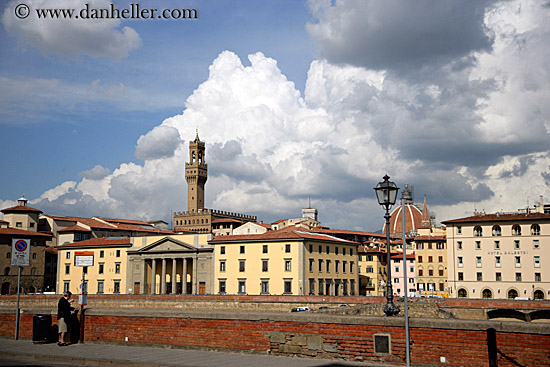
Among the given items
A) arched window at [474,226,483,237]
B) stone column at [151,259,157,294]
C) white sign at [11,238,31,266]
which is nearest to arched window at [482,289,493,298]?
arched window at [474,226,483,237]

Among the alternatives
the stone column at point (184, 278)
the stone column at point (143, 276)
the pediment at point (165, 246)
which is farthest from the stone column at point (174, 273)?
the stone column at point (143, 276)

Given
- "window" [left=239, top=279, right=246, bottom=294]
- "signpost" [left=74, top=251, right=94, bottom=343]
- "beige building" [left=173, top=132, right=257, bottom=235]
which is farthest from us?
"beige building" [left=173, top=132, right=257, bottom=235]

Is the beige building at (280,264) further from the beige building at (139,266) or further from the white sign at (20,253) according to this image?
the white sign at (20,253)

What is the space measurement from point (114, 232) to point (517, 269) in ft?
229

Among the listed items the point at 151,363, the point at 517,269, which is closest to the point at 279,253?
the point at 517,269

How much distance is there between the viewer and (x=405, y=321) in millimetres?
13219

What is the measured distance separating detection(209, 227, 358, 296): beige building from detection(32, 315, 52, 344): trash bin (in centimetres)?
5459

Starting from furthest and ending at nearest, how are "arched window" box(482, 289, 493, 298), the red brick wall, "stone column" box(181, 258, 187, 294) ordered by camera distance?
"stone column" box(181, 258, 187, 294)
"arched window" box(482, 289, 493, 298)
the red brick wall

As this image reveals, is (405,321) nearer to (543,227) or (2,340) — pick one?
(2,340)

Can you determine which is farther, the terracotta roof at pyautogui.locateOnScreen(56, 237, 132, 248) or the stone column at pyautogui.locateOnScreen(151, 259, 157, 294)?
the terracotta roof at pyautogui.locateOnScreen(56, 237, 132, 248)

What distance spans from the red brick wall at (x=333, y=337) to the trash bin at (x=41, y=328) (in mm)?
1278

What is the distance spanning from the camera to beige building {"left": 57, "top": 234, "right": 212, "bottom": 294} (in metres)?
83.6

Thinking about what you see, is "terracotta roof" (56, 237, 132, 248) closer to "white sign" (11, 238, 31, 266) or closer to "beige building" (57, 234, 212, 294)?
"beige building" (57, 234, 212, 294)

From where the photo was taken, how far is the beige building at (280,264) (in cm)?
7294
